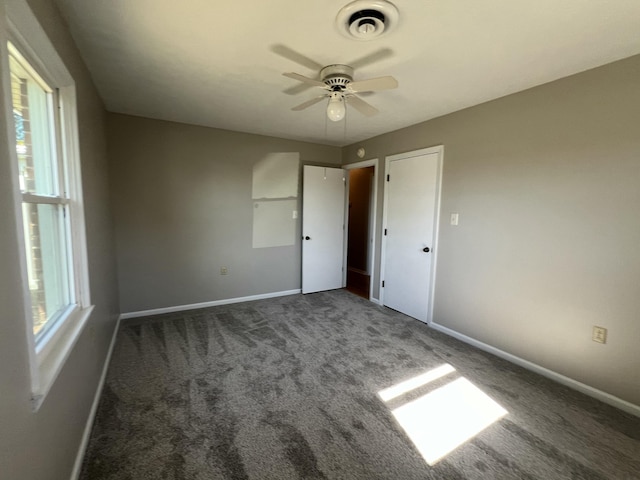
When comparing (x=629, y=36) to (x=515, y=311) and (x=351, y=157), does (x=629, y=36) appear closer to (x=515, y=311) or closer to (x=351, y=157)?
(x=515, y=311)

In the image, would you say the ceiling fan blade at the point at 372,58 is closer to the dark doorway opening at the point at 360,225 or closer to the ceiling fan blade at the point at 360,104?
the ceiling fan blade at the point at 360,104

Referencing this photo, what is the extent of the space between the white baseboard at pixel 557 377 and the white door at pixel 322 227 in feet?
6.77

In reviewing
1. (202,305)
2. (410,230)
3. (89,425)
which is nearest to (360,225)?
(410,230)

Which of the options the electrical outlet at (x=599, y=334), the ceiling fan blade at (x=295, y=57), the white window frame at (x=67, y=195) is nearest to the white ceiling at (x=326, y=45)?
the ceiling fan blade at (x=295, y=57)

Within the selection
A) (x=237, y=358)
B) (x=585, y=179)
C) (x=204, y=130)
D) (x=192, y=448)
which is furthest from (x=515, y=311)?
(x=204, y=130)

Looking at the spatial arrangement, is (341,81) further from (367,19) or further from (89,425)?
(89,425)

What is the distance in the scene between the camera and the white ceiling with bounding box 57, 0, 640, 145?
4.93ft

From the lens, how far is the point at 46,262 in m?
1.52

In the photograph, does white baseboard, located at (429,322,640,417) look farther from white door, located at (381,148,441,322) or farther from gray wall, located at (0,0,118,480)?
gray wall, located at (0,0,118,480)

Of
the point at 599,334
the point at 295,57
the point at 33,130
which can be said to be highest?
the point at 295,57

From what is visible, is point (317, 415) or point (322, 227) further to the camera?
point (322, 227)

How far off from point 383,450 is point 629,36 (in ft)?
9.32

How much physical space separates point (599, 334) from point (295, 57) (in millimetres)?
2993

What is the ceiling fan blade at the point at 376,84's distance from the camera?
1.79 meters
